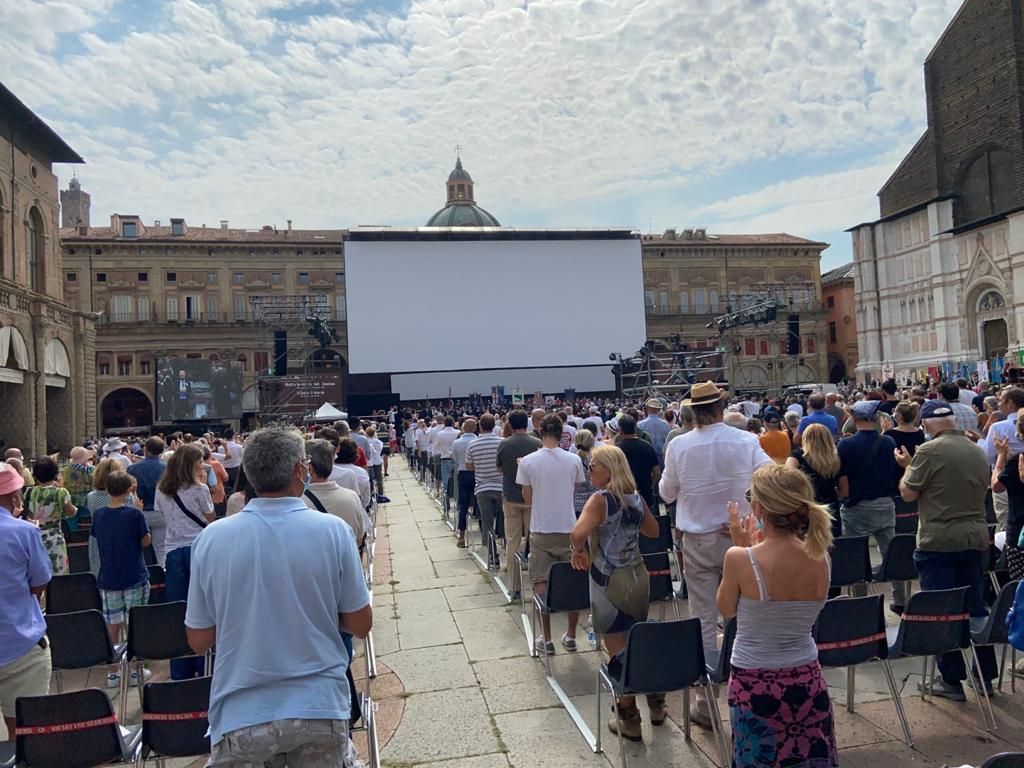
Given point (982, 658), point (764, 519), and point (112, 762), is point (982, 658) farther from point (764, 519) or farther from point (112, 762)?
point (112, 762)

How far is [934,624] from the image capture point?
365 centimetres

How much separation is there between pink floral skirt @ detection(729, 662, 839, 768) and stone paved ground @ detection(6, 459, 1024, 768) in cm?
101

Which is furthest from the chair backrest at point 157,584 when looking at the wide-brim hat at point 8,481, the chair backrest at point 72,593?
the wide-brim hat at point 8,481

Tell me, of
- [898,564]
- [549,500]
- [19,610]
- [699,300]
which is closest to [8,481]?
[19,610]

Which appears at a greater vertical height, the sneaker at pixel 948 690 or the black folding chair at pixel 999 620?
the black folding chair at pixel 999 620

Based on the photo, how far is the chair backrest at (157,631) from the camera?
402cm

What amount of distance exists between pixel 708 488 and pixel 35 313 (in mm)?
26992

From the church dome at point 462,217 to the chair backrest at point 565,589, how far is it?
5737cm

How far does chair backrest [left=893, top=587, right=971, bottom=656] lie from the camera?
11.9ft

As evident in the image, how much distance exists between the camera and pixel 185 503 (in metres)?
4.79

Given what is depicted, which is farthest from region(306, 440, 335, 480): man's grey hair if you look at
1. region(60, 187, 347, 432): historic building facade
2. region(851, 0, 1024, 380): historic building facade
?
region(60, 187, 347, 432): historic building facade

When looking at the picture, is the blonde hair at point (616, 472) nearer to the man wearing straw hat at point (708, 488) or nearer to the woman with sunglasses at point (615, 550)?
the woman with sunglasses at point (615, 550)

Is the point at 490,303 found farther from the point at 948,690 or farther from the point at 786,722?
the point at 786,722

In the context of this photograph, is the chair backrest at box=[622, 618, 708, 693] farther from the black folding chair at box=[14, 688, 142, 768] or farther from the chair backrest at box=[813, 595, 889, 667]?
the black folding chair at box=[14, 688, 142, 768]
